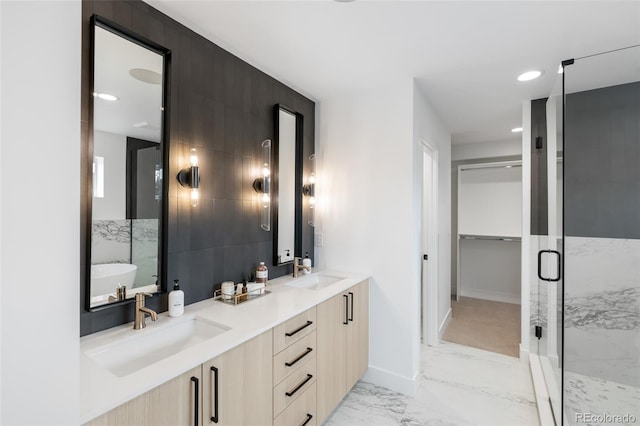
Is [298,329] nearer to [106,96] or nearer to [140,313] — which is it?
[140,313]

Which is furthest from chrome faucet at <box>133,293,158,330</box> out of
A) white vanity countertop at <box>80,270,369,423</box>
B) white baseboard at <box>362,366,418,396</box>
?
white baseboard at <box>362,366,418,396</box>

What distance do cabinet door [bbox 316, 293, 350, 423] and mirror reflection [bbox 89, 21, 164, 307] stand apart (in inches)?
39.3

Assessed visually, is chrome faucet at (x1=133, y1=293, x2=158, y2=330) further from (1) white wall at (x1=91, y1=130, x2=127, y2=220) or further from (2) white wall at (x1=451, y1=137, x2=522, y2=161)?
(2) white wall at (x1=451, y1=137, x2=522, y2=161)

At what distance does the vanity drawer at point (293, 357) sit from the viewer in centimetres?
149

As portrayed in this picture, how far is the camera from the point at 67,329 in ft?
2.19

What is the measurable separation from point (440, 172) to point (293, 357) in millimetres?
2644

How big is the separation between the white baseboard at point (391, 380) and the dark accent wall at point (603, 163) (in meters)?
1.57

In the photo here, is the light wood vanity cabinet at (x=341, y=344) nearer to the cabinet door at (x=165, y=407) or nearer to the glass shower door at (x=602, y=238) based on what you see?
the cabinet door at (x=165, y=407)

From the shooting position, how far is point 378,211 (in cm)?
251

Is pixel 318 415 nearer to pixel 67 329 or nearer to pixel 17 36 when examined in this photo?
pixel 67 329

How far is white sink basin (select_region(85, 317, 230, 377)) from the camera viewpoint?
4.05 feet

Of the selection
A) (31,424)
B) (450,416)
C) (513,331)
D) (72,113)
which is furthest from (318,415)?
(513,331)

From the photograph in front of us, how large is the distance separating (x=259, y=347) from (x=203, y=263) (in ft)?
2.29

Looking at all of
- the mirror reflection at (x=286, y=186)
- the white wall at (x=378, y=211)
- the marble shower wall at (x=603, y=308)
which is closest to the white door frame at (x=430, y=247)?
the white wall at (x=378, y=211)
